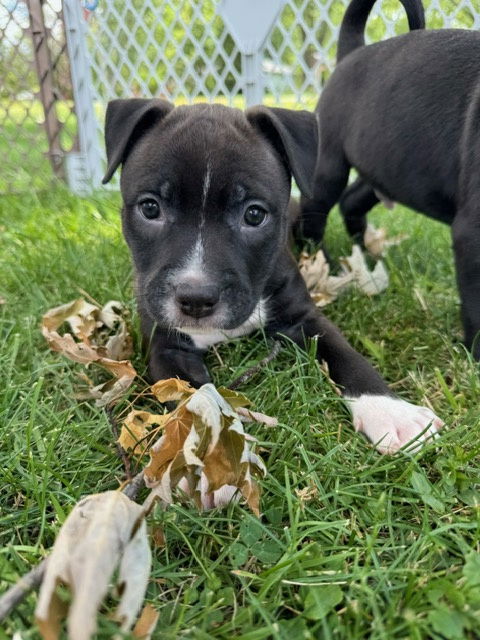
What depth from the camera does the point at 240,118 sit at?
3.01 metres

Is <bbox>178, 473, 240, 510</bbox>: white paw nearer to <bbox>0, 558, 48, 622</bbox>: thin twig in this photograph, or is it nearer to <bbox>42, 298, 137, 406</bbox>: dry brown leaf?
<bbox>0, 558, 48, 622</bbox>: thin twig

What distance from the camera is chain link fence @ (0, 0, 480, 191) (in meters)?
6.86

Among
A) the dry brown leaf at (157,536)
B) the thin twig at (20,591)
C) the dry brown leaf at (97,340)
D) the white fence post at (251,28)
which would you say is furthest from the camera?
the white fence post at (251,28)

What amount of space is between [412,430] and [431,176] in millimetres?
1730

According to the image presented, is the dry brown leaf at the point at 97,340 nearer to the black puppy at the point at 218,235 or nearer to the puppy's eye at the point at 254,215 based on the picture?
the black puppy at the point at 218,235

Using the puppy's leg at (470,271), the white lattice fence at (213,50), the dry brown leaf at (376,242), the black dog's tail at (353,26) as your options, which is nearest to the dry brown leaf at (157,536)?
the puppy's leg at (470,271)

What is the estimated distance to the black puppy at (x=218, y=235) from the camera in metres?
2.50

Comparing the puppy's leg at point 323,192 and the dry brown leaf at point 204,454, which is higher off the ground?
the dry brown leaf at point 204,454

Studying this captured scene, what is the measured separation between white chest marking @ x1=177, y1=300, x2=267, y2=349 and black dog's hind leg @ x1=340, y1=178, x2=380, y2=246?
204 centimetres

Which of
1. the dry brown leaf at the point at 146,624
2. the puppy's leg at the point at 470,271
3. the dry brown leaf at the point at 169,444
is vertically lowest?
the puppy's leg at the point at 470,271

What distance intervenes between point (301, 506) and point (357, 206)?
341 centimetres

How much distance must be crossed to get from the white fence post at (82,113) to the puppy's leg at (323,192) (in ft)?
12.7

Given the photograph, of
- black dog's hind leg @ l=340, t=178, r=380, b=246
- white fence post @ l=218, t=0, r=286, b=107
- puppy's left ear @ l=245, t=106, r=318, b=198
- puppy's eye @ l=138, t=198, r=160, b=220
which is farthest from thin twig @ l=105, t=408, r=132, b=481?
white fence post @ l=218, t=0, r=286, b=107

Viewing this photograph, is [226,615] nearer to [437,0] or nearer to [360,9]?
[360,9]
